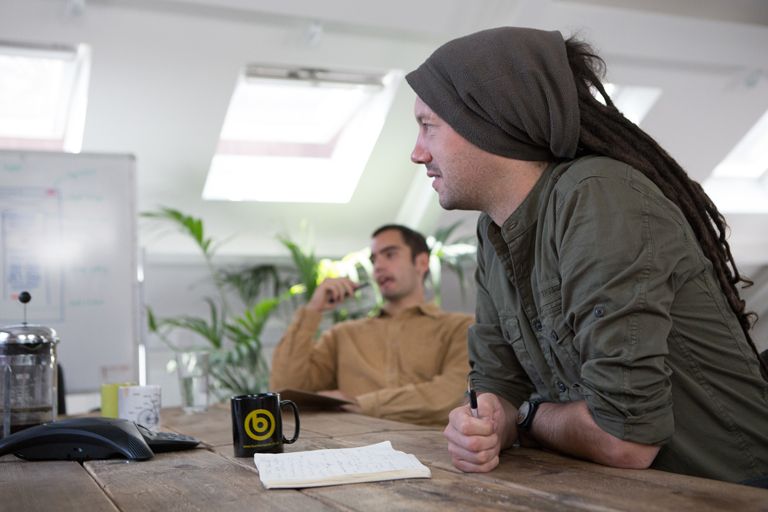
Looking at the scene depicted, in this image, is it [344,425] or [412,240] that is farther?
[412,240]

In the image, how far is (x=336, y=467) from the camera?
3.98 feet

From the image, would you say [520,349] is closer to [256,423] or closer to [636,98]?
[256,423]

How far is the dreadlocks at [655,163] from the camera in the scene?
1.40 m

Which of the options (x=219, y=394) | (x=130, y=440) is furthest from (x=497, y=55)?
(x=219, y=394)

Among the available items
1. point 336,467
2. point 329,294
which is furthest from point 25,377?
point 329,294

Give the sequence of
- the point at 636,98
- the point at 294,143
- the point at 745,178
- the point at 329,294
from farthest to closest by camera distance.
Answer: the point at 745,178
the point at 294,143
the point at 636,98
the point at 329,294

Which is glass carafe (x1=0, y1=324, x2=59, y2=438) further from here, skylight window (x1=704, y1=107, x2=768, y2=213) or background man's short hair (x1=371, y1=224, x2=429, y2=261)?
skylight window (x1=704, y1=107, x2=768, y2=213)

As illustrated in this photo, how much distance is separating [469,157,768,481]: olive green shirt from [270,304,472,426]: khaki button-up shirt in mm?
1661

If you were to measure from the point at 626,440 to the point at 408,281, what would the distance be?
91.2 inches

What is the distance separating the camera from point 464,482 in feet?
3.70

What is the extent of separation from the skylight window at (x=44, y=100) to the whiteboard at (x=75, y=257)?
76 cm

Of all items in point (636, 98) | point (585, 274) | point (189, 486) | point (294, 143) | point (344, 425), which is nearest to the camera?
point (189, 486)

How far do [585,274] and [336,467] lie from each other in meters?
0.46

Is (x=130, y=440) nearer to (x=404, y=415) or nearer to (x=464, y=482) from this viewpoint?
(x=464, y=482)
